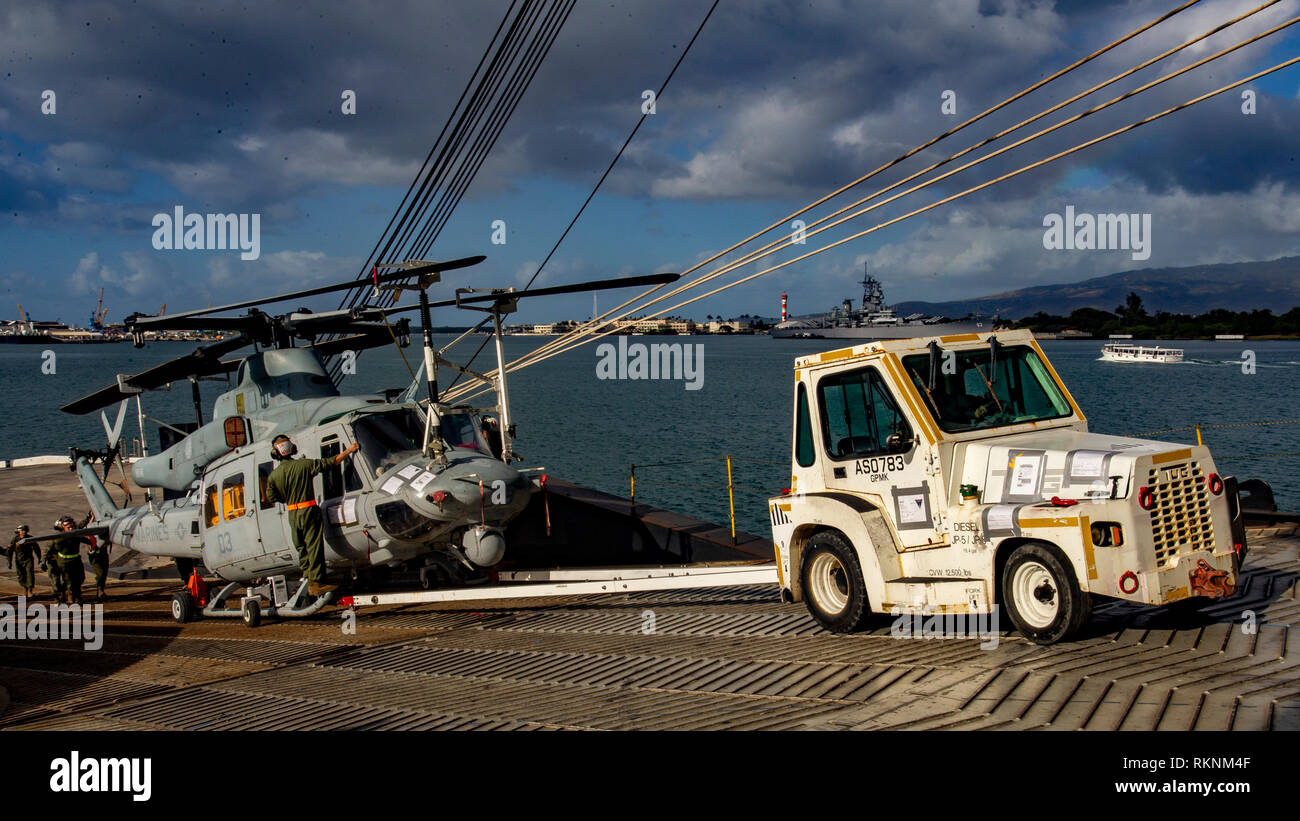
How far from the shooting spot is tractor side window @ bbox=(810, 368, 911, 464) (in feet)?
27.8

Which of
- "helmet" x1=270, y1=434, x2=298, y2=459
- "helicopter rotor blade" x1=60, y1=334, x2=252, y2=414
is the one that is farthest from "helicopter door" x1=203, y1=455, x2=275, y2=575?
"helicopter rotor blade" x1=60, y1=334, x2=252, y2=414

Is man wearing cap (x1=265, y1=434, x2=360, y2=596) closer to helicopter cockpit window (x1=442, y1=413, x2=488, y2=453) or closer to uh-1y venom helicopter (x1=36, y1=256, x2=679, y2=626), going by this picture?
uh-1y venom helicopter (x1=36, y1=256, x2=679, y2=626)

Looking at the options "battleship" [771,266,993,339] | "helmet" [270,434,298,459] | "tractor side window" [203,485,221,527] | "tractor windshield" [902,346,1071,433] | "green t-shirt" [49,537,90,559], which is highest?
"battleship" [771,266,993,339]

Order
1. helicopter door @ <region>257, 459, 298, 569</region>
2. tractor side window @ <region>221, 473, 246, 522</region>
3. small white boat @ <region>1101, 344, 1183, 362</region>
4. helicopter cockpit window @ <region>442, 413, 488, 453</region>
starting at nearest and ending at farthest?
1. helicopter cockpit window @ <region>442, 413, 488, 453</region>
2. helicopter door @ <region>257, 459, 298, 569</region>
3. tractor side window @ <region>221, 473, 246, 522</region>
4. small white boat @ <region>1101, 344, 1183, 362</region>

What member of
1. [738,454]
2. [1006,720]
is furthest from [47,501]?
[1006,720]

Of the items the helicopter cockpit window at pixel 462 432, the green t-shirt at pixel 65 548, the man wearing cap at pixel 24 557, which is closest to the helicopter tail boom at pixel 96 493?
the man wearing cap at pixel 24 557

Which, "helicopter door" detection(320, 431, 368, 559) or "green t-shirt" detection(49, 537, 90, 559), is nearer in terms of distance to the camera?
"helicopter door" detection(320, 431, 368, 559)

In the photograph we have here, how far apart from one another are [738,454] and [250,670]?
31.1 m

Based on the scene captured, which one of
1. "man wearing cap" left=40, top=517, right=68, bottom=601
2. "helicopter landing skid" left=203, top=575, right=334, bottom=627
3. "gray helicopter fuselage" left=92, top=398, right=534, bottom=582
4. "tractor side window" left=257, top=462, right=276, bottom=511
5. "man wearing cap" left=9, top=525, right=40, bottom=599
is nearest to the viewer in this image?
"gray helicopter fuselage" left=92, top=398, right=534, bottom=582

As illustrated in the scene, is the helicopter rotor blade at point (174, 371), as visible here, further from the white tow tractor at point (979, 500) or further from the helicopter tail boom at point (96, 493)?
the white tow tractor at point (979, 500)

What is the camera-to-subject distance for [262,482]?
1428 centimetres

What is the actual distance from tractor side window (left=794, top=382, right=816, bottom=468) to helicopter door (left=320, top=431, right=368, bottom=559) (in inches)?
269
